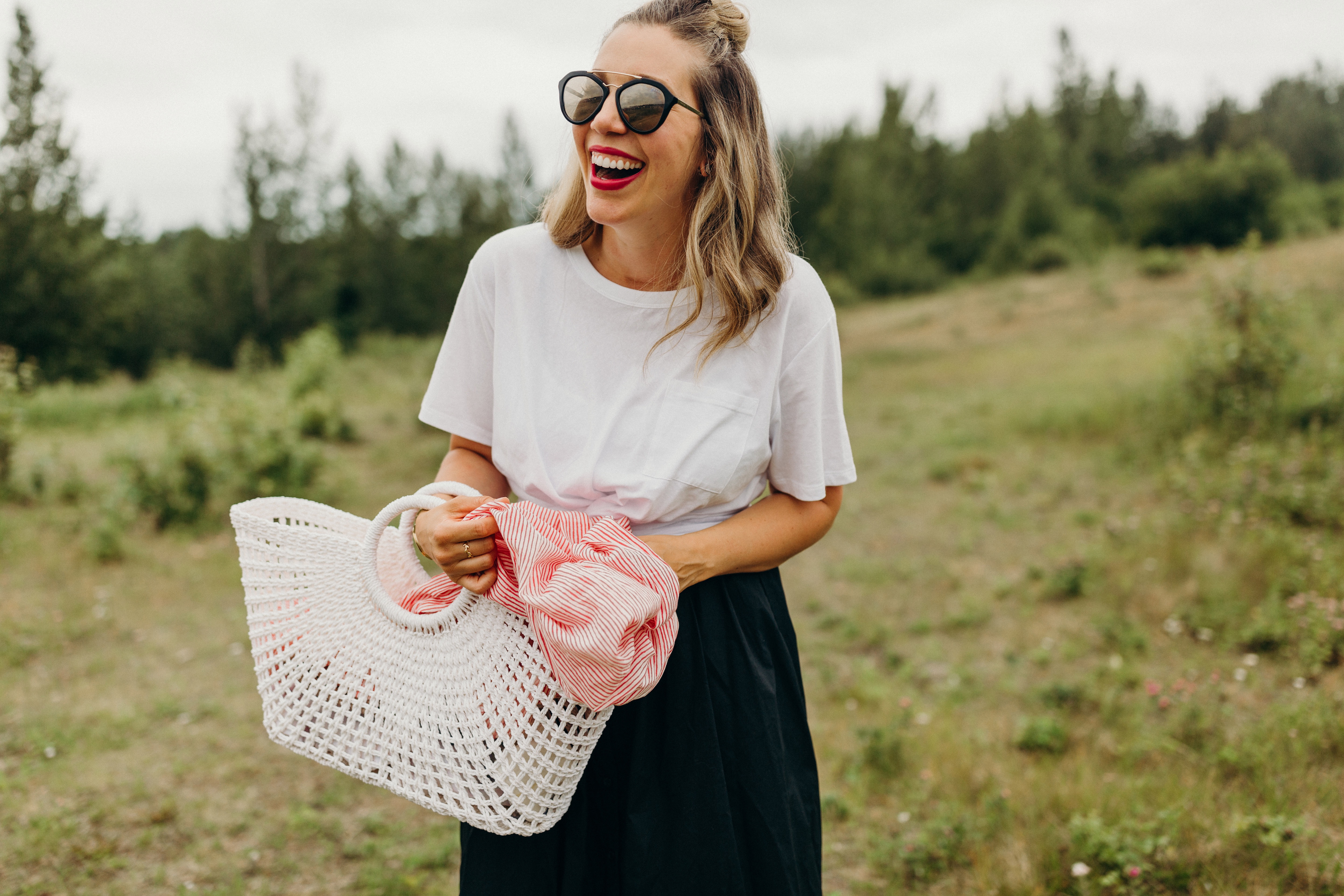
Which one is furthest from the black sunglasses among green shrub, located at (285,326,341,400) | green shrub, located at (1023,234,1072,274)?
green shrub, located at (1023,234,1072,274)

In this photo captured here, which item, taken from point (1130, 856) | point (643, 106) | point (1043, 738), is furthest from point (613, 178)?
point (1043, 738)

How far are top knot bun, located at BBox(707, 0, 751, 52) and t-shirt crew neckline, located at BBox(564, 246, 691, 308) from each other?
0.45 m

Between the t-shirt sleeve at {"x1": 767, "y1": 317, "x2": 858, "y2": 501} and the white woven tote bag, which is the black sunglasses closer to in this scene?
the t-shirt sleeve at {"x1": 767, "y1": 317, "x2": 858, "y2": 501}

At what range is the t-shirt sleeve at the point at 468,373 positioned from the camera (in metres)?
1.54

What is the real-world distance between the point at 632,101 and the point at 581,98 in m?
0.11

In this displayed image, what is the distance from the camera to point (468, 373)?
1561 mm

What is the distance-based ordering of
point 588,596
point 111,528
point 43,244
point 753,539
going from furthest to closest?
point 43,244, point 111,528, point 753,539, point 588,596

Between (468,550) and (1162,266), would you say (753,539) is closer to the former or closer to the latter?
(468,550)

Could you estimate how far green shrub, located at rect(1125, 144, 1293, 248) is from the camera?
29.2 m

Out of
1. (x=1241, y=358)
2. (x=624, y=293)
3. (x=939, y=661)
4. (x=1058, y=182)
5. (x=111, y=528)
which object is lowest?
(x=939, y=661)

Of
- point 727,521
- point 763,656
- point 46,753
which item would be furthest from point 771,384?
point 46,753

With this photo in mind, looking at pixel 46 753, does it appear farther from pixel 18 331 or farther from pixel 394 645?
pixel 18 331

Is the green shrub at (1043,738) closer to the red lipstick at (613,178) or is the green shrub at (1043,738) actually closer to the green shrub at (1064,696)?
the green shrub at (1064,696)

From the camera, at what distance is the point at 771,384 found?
1.44m
